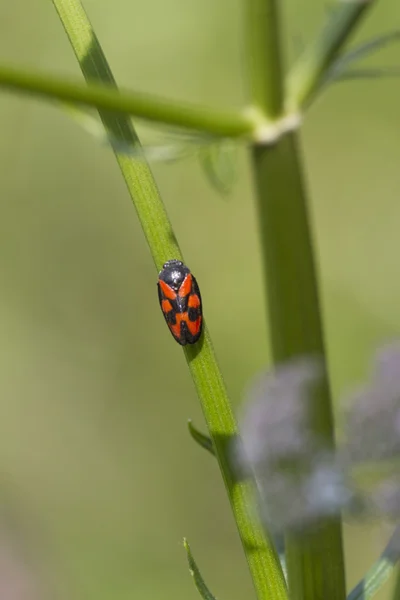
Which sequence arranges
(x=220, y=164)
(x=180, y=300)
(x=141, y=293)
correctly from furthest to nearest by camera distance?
(x=141, y=293), (x=180, y=300), (x=220, y=164)

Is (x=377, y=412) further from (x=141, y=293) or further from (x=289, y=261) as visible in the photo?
(x=141, y=293)

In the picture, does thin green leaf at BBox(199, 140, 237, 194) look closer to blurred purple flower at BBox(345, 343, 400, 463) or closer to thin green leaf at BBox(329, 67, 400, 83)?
thin green leaf at BBox(329, 67, 400, 83)

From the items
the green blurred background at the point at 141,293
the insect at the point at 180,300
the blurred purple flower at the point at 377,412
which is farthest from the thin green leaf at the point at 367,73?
the green blurred background at the point at 141,293

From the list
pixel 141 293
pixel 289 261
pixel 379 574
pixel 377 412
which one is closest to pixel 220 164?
pixel 289 261

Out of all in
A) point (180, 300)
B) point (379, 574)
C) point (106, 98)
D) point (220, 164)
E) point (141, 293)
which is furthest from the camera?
point (141, 293)

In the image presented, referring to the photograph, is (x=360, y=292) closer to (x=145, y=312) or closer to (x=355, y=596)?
(x=145, y=312)

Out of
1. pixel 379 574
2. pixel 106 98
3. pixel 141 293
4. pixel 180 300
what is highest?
pixel 141 293

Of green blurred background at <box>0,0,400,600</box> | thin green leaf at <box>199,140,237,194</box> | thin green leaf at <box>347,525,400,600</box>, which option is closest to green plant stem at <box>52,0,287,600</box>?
thin green leaf at <box>199,140,237,194</box>

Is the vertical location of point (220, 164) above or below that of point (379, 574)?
above
